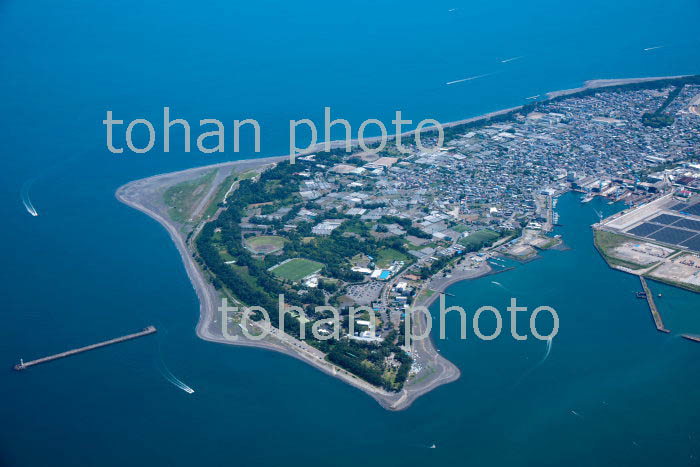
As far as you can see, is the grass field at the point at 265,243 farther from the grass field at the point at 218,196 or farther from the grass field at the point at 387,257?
the grass field at the point at 387,257

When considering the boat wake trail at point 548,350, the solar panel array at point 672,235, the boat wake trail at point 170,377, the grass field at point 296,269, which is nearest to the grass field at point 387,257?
the grass field at point 296,269

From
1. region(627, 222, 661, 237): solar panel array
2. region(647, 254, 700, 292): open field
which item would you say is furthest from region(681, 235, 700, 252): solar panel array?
region(627, 222, 661, 237): solar panel array

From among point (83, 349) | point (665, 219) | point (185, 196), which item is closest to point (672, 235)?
point (665, 219)

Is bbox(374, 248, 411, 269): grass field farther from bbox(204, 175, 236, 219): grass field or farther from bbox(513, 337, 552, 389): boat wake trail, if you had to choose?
bbox(204, 175, 236, 219): grass field

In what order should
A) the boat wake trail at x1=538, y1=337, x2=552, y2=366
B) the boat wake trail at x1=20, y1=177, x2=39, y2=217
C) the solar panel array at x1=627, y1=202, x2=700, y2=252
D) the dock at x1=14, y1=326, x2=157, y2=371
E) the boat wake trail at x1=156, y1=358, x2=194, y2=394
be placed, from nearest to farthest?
the boat wake trail at x1=156, y1=358, x2=194, y2=394 < the dock at x1=14, y1=326, x2=157, y2=371 < the boat wake trail at x1=538, y1=337, x2=552, y2=366 < the solar panel array at x1=627, y1=202, x2=700, y2=252 < the boat wake trail at x1=20, y1=177, x2=39, y2=217

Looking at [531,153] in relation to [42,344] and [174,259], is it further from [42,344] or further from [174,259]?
[42,344]

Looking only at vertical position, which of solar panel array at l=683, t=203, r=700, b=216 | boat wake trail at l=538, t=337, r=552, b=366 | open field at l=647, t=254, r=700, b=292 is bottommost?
boat wake trail at l=538, t=337, r=552, b=366

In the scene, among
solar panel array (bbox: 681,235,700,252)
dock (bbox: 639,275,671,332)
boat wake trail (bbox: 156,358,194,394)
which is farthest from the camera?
solar panel array (bbox: 681,235,700,252)

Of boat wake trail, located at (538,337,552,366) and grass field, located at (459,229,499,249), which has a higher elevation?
grass field, located at (459,229,499,249)
